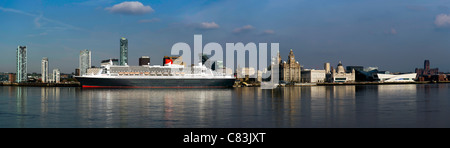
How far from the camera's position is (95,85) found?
106 meters

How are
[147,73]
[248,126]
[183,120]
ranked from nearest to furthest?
1. [248,126]
2. [183,120]
3. [147,73]

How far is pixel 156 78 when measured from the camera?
106 metres

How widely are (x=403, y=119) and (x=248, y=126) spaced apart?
12.3 meters

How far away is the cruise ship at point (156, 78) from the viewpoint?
10469 centimetres

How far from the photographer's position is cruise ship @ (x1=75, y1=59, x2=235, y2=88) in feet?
343
